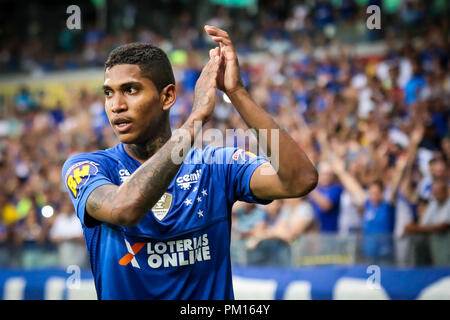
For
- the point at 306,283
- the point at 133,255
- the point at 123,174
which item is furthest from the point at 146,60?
the point at 306,283

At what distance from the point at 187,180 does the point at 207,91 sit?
593mm

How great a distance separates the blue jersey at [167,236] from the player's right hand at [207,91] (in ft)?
1.73

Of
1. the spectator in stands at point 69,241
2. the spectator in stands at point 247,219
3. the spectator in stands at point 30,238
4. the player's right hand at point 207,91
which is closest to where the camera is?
the player's right hand at point 207,91

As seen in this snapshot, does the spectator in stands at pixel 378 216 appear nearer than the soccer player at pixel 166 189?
No

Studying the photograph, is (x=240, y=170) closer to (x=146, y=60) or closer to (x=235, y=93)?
(x=235, y=93)

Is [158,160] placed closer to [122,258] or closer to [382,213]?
[122,258]

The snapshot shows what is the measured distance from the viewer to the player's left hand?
11.6 feet

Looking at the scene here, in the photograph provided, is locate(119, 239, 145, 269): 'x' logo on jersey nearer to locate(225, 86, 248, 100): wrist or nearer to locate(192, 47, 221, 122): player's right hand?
locate(192, 47, 221, 122): player's right hand

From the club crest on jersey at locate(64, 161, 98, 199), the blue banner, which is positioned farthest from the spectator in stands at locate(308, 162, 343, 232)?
the club crest on jersey at locate(64, 161, 98, 199)

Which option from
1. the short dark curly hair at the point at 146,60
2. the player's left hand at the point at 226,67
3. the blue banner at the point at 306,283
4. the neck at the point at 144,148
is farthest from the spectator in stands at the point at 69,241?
the player's left hand at the point at 226,67

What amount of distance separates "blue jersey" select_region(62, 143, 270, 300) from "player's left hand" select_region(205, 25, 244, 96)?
1.58ft

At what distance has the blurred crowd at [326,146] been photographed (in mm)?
8617

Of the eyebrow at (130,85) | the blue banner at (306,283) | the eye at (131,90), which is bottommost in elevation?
the blue banner at (306,283)

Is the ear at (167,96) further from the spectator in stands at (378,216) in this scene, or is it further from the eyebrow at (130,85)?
the spectator in stands at (378,216)
